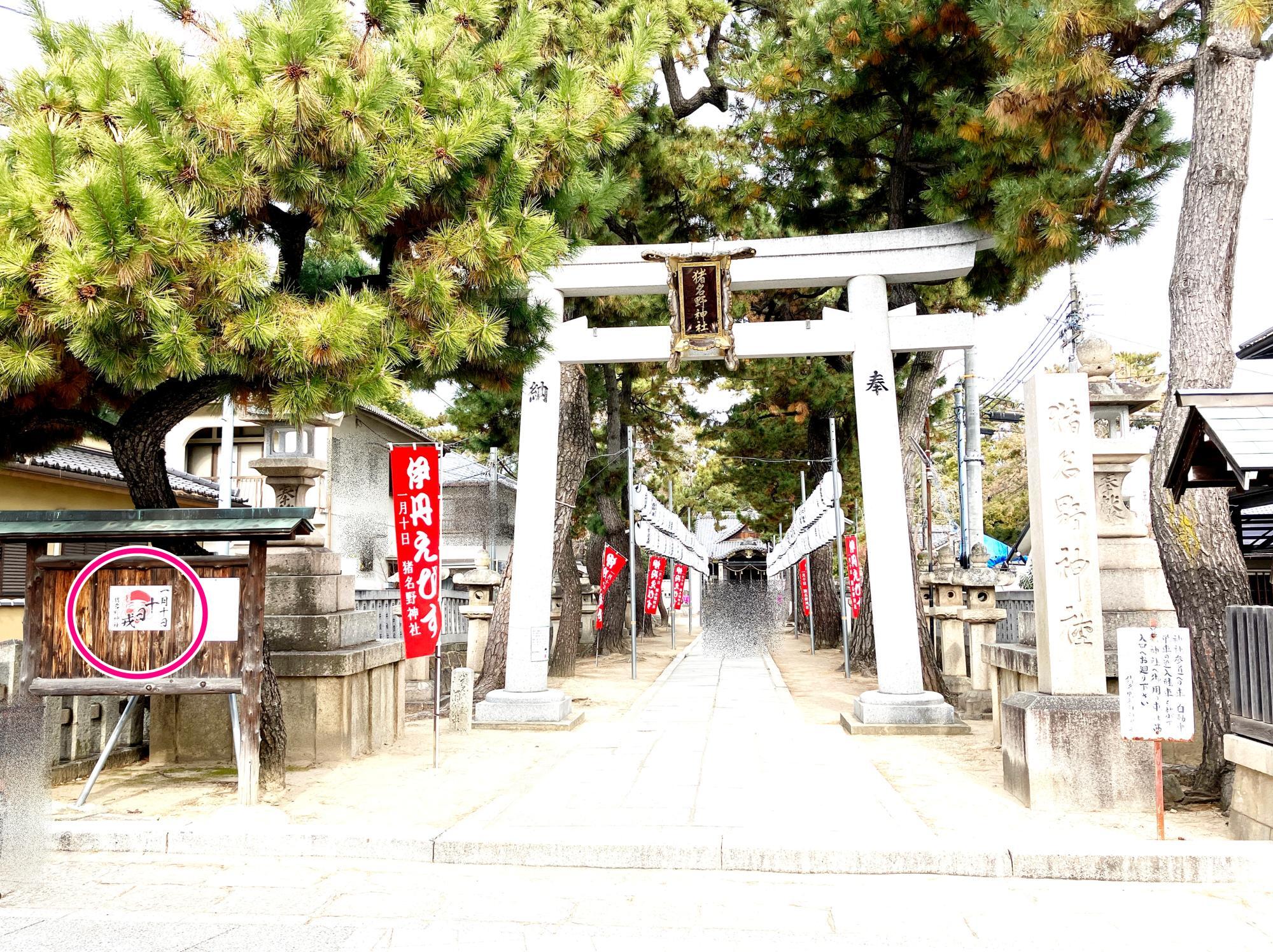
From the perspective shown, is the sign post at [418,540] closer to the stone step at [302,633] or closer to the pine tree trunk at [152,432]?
the stone step at [302,633]

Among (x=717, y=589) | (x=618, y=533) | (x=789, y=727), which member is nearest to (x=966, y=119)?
(x=789, y=727)

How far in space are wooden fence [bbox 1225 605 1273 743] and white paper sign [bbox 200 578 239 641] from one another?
7269 millimetres

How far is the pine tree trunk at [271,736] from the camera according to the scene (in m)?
7.46

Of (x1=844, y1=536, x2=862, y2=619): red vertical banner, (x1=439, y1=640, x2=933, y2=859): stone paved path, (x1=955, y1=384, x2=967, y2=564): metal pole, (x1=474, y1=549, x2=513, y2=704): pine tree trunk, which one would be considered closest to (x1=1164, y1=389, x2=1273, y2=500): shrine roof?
(x1=439, y1=640, x2=933, y2=859): stone paved path

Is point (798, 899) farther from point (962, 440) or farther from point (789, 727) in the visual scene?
point (962, 440)

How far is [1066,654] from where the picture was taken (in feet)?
22.9

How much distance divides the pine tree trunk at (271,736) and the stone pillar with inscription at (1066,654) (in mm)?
6024

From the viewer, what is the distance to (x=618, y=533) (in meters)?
23.0

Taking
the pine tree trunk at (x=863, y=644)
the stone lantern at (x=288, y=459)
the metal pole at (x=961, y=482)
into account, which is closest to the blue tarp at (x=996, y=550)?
the metal pole at (x=961, y=482)

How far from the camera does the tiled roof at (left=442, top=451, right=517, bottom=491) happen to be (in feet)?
99.5

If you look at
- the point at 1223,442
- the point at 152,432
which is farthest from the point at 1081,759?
the point at 152,432

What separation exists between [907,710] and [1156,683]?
4816mm

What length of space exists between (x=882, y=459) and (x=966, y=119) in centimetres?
421

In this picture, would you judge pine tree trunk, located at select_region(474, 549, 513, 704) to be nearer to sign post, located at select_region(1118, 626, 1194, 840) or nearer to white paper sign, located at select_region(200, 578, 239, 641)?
white paper sign, located at select_region(200, 578, 239, 641)
